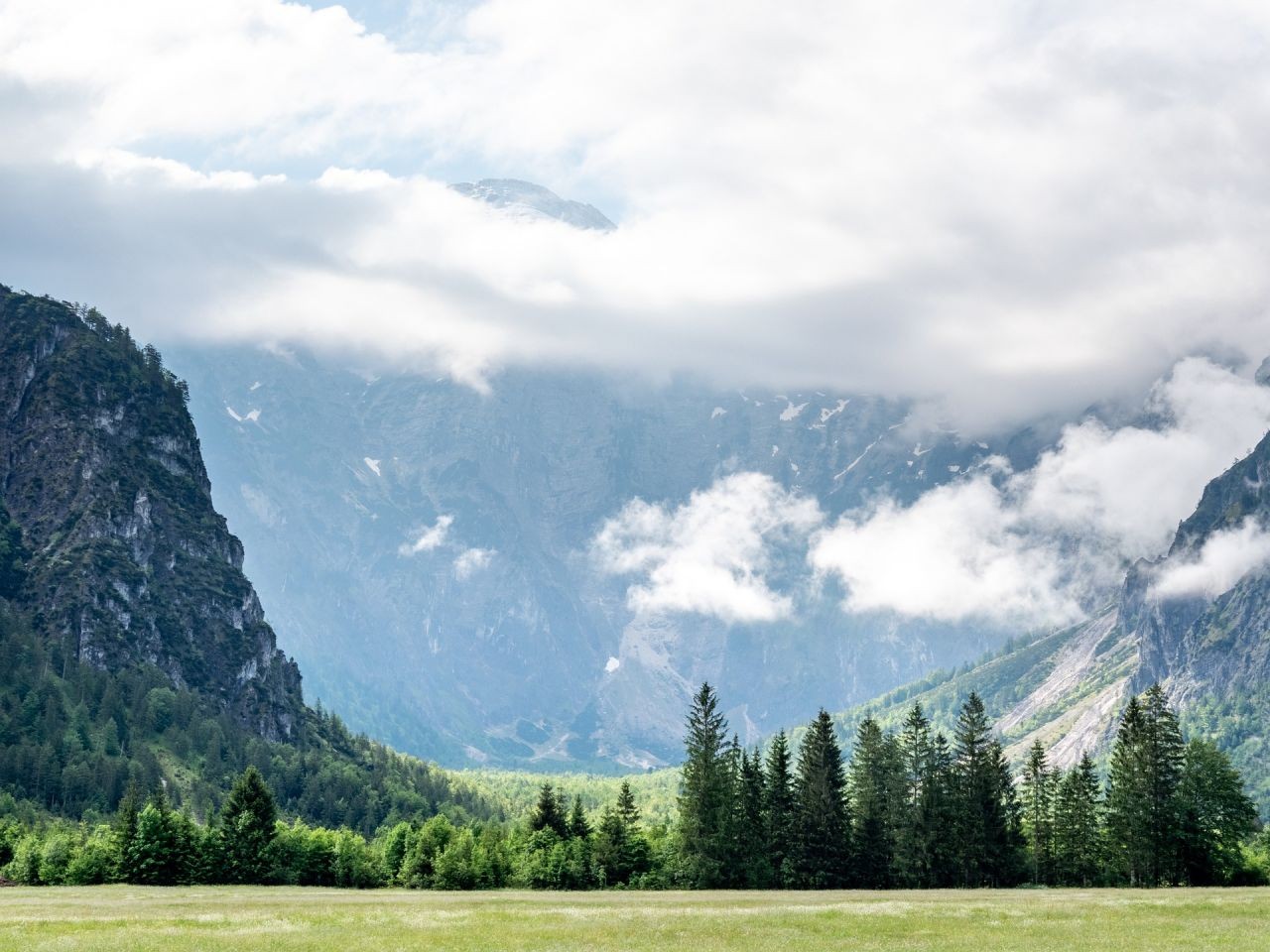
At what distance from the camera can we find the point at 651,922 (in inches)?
3221

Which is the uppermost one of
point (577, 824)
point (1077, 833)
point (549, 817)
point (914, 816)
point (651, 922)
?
point (549, 817)

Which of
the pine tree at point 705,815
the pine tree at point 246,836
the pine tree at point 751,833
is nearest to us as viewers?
the pine tree at point 705,815

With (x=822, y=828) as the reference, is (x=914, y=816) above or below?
above

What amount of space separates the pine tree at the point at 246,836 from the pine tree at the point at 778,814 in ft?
175

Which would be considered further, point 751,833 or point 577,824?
point 577,824

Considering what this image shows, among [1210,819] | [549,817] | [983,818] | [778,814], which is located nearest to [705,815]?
[778,814]

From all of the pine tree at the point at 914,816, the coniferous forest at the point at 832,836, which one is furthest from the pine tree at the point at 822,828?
Answer: the pine tree at the point at 914,816

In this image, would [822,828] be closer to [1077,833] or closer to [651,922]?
[1077,833]

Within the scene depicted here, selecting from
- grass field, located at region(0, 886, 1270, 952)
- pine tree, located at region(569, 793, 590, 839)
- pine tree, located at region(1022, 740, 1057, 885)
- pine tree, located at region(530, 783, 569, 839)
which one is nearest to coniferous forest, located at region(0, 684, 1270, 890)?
pine tree, located at region(1022, 740, 1057, 885)

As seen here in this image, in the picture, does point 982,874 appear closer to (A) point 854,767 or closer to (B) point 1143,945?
(A) point 854,767

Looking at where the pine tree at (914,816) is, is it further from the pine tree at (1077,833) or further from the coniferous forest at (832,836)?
the pine tree at (1077,833)

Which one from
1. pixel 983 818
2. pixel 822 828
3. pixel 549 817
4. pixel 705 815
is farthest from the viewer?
pixel 549 817

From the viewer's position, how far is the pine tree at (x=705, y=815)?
143 m

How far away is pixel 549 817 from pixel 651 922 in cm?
9861
